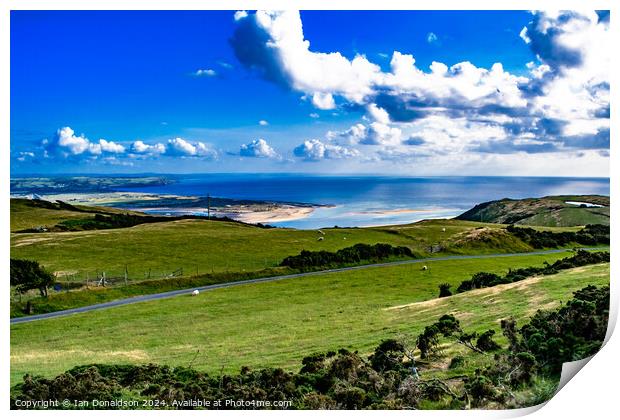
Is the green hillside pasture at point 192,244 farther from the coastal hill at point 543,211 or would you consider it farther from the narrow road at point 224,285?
the coastal hill at point 543,211

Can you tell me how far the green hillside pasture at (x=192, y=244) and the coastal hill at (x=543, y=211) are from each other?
0.95 meters

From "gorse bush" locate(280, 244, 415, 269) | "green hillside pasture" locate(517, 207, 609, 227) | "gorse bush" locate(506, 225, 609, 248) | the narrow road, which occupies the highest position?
"green hillside pasture" locate(517, 207, 609, 227)

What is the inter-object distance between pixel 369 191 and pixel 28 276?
1301 cm

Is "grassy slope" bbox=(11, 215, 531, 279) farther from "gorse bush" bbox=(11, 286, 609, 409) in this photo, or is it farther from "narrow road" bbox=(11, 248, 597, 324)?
"gorse bush" bbox=(11, 286, 609, 409)

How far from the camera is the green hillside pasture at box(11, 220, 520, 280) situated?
2027cm

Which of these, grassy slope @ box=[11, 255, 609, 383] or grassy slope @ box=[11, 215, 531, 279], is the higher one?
grassy slope @ box=[11, 215, 531, 279]

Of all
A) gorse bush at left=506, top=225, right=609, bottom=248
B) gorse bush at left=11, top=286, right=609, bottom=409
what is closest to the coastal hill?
gorse bush at left=506, top=225, right=609, bottom=248

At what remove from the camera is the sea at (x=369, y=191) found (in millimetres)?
16875


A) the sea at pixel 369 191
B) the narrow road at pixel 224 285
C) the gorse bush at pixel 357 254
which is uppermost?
the sea at pixel 369 191

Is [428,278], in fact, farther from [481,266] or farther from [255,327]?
[255,327]

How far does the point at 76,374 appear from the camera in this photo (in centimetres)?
1192

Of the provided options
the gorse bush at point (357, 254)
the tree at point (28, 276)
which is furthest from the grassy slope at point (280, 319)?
the tree at point (28, 276)

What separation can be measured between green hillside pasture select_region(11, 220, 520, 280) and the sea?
3.56ft
